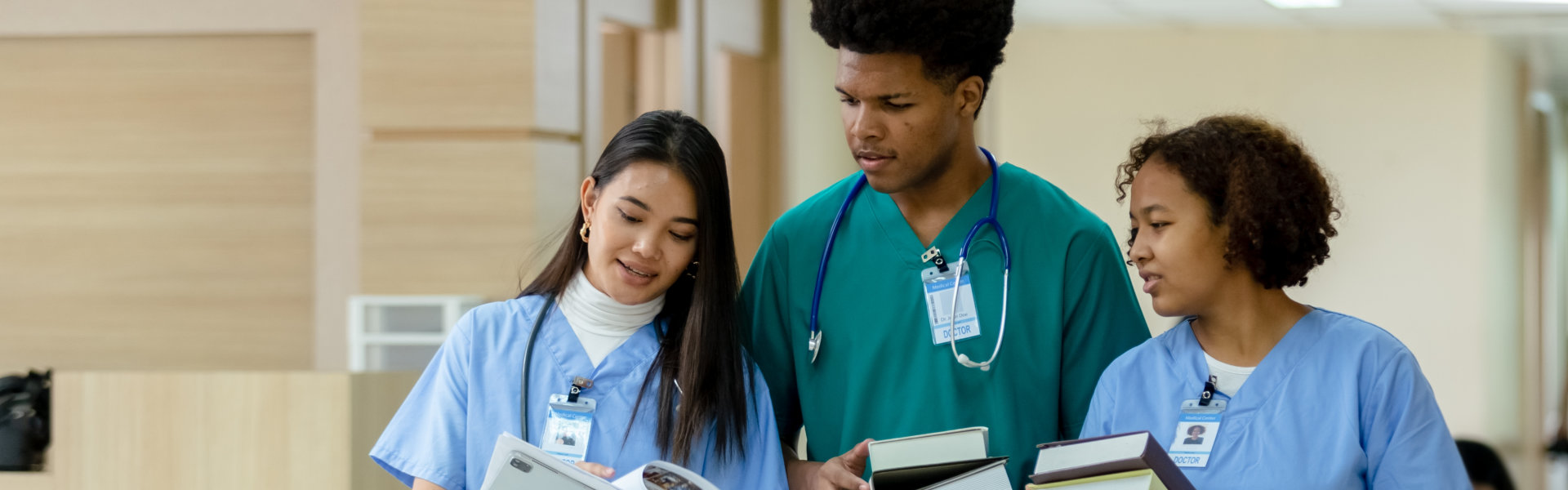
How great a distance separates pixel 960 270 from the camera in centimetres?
167

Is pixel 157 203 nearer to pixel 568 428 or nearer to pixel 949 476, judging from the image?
pixel 568 428

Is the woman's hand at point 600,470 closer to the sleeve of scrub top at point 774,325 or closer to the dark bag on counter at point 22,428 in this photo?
the sleeve of scrub top at point 774,325

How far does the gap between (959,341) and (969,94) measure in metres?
0.32

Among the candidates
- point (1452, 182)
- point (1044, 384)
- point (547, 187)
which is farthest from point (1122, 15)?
point (1044, 384)

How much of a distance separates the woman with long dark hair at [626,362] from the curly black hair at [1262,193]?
23.0 inches

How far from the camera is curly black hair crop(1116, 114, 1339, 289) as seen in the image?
1483mm

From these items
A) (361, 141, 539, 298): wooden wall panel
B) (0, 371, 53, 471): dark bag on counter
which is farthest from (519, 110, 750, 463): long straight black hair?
(361, 141, 539, 298): wooden wall panel

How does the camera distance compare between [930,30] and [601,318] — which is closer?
[930,30]

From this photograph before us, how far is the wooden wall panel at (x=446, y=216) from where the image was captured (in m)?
3.74

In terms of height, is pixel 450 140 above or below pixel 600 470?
above

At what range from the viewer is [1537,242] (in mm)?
8141

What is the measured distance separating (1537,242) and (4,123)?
8269 mm

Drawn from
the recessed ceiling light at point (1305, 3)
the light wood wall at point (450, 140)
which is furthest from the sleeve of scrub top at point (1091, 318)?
the recessed ceiling light at point (1305, 3)

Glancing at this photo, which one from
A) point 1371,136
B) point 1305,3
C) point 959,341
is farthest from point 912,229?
point 1371,136
